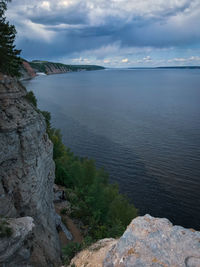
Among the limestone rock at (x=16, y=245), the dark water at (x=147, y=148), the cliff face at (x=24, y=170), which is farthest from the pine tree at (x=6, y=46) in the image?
the dark water at (x=147, y=148)

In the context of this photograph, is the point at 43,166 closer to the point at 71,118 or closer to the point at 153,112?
the point at 71,118

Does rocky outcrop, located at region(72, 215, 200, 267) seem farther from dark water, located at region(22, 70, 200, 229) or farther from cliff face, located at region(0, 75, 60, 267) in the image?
dark water, located at region(22, 70, 200, 229)

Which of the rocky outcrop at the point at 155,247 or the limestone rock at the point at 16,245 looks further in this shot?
the limestone rock at the point at 16,245

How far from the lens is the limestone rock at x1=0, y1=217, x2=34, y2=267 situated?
34.8 ft

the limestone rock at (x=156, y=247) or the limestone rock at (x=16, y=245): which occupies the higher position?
the limestone rock at (x=156, y=247)

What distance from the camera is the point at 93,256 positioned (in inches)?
430

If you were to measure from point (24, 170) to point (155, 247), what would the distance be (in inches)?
468

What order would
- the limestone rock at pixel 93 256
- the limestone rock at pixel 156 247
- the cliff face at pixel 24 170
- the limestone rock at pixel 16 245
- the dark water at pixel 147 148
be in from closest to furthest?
the limestone rock at pixel 156 247, the limestone rock at pixel 93 256, the limestone rock at pixel 16 245, the cliff face at pixel 24 170, the dark water at pixel 147 148

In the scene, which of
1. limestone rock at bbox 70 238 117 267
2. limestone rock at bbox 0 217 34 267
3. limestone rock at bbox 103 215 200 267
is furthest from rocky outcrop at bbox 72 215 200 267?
limestone rock at bbox 0 217 34 267

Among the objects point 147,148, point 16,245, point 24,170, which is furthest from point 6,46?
point 147,148

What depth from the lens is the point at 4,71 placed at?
19.5 metres

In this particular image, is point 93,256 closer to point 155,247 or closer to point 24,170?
point 155,247

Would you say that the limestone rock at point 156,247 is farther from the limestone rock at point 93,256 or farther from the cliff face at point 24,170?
the cliff face at point 24,170

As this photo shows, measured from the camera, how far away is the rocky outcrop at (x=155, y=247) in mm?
7800
